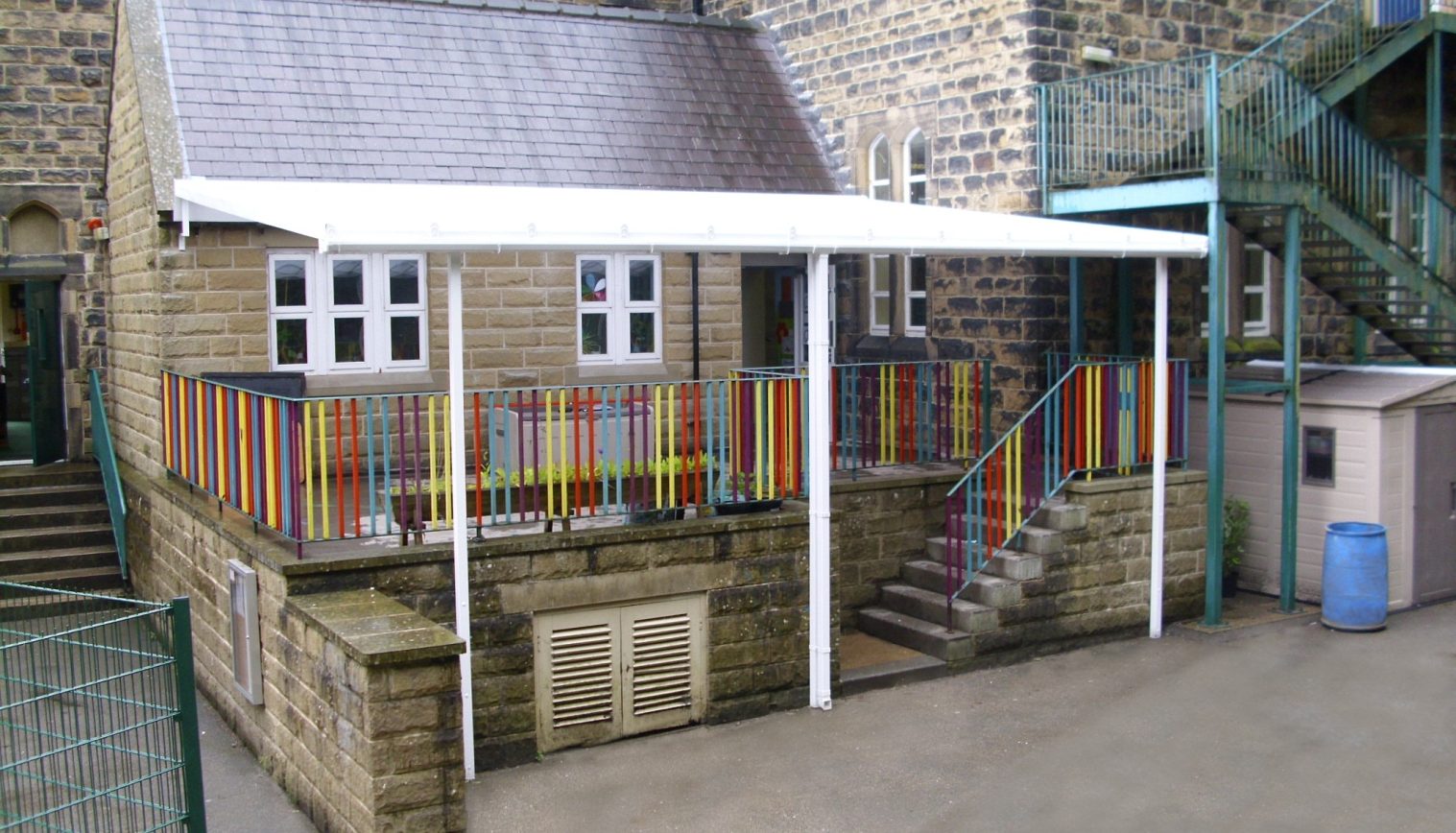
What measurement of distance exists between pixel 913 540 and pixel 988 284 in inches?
112

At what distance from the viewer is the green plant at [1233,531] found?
1209 centimetres

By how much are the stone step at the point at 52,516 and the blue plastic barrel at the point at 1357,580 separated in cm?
1077

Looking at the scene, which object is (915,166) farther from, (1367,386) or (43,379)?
(43,379)

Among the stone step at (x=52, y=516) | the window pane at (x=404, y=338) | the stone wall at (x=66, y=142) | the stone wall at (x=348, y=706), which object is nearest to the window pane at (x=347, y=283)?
the window pane at (x=404, y=338)

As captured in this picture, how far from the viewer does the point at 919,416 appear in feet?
39.3

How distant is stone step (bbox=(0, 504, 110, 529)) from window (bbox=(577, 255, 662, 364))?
4.79 m

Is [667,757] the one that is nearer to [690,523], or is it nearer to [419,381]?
[690,523]

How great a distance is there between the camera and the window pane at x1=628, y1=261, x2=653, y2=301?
45.8 ft

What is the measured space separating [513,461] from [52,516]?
21.6 feet

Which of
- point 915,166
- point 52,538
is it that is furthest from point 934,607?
point 52,538

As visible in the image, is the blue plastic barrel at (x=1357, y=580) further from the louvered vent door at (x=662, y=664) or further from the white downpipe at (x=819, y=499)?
the louvered vent door at (x=662, y=664)

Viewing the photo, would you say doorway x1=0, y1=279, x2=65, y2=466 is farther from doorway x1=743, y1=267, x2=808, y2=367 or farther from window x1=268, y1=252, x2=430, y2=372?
doorway x1=743, y1=267, x2=808, y2=367

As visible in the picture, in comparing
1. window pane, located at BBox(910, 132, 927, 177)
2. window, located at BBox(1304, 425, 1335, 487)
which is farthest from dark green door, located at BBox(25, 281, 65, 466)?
window, located at BBox(1304, 425, 1335, 487)

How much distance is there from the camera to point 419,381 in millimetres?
13102
